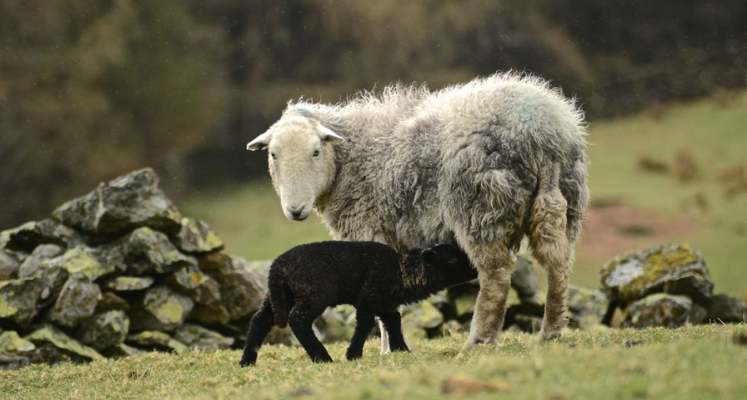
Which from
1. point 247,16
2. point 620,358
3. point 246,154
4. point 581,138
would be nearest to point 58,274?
point 581,138

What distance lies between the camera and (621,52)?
1649 inches

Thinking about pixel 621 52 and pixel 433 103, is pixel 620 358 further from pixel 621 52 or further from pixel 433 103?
pixel 621 52

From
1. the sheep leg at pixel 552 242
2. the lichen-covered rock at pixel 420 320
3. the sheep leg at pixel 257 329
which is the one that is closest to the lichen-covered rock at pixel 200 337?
the lichen-covered rock at pixel 420 320

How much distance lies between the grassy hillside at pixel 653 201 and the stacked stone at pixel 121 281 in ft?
41.8

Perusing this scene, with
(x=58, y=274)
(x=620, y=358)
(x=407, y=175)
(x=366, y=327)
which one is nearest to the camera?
(x=620, y=358)

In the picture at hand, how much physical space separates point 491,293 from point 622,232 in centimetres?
1989

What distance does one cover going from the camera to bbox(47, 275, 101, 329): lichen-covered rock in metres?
10.6

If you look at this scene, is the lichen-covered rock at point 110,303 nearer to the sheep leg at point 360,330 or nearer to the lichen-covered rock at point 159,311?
the lichen-covered rock at point 159,311

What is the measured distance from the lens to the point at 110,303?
36.7ft

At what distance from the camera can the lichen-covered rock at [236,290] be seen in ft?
39.8

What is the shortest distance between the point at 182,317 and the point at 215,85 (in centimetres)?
2634

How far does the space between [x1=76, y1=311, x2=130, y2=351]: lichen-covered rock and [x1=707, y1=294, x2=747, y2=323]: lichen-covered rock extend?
30.4 ft

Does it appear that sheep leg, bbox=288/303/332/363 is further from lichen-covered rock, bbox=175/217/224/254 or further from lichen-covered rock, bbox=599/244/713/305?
lichen-covered rock, bbox=599/244/713/305

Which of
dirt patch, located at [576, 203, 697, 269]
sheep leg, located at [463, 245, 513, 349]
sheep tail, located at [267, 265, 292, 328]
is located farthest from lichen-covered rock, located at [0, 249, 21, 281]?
dirt patch, located at [576, 203, 697, 269]
